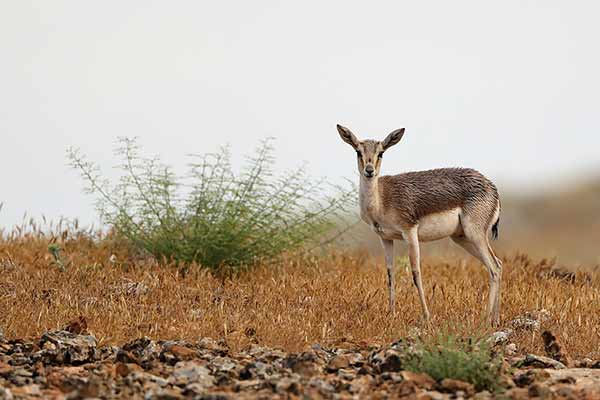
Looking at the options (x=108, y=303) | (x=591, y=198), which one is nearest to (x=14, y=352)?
(x=108, y=303)

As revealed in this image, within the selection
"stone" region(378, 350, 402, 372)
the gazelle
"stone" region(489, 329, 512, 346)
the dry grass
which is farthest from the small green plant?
the gazelle

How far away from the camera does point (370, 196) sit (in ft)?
36.4

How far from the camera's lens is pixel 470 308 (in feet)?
37.7

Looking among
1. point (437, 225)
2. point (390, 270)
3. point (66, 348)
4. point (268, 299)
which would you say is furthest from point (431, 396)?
point (268, 299)

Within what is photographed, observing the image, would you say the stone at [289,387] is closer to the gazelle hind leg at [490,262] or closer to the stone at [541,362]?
the stone at [541,362]

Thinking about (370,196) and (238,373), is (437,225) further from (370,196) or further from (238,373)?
(238,373)

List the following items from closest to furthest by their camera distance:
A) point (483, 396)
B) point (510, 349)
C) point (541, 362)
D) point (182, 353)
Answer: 1. point (483, 396)
2. point (182, 353)
3. point (541, 362)
4. point (510, 349)

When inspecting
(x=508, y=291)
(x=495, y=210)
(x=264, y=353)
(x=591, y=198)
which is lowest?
(x=264, y=353)

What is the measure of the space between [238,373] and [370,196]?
12.2 ft

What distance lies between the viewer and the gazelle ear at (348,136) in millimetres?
11008

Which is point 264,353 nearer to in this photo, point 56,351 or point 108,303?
point 56,351

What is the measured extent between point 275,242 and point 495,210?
3703mm

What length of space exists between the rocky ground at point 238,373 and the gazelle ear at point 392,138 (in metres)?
2.72

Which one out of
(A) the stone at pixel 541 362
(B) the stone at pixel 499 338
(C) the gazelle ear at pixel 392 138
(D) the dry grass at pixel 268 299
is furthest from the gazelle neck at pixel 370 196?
(A) the stone at pixel 541 362
